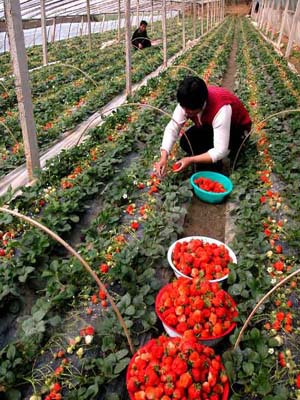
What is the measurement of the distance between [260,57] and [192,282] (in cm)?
1180

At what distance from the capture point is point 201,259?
2.54 metres

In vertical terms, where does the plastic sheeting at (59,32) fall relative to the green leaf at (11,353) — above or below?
below

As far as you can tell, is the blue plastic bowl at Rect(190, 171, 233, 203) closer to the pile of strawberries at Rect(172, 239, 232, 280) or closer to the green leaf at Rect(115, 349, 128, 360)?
the pile of strawberries at Rect(172, 239, 232, 280)

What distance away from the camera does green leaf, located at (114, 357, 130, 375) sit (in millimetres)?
1986

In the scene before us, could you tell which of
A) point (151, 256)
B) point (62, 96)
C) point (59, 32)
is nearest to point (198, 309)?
point (151, 256)

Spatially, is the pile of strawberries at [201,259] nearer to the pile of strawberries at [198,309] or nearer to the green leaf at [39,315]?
the pile of strawberries at [198,309]

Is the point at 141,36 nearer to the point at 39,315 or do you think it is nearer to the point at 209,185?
the point at 209,185

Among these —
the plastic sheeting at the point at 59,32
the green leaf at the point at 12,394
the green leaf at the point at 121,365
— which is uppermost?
the green leaf at the point at 121,365

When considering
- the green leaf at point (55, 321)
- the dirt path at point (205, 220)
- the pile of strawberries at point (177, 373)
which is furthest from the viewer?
the dirt path at point (205, 220)

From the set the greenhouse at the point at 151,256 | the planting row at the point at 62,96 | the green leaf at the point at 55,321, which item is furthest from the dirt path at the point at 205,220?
the planting row at the point at 62,96

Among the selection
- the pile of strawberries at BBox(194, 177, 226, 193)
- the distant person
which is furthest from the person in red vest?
the distant person

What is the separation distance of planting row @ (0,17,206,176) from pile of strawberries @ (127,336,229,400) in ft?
11.7

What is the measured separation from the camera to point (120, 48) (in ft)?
47.5

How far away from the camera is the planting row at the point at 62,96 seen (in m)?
5.48
